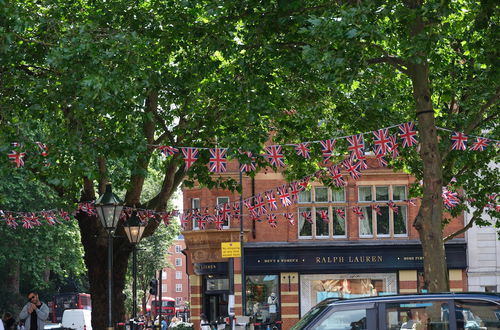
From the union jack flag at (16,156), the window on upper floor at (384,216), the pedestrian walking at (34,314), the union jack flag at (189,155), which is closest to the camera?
the union jack flag at (16,156)

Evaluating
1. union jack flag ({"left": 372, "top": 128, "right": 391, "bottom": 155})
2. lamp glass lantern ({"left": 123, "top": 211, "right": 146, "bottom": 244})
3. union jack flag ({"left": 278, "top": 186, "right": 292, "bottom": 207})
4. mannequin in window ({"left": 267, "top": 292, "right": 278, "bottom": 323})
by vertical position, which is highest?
union jack flag ({"left": 372, "top": 128, "right": 391, "bottom": 155})

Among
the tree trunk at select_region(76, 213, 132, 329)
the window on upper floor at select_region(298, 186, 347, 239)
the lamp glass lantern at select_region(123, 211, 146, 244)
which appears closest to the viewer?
the lamp glass lantern at select_region(123, 211, 146, 244)

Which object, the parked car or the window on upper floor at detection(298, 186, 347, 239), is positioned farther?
the window on upper floor at detection(298, 186, 347, 239)

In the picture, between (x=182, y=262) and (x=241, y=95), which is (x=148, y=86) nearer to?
(x=241, y=95)

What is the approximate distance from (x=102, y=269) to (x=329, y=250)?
1682 centimetres

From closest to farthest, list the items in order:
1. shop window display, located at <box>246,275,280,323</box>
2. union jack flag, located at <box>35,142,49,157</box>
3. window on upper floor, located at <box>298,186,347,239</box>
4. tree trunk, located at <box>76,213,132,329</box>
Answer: union jack flag, located at <box>35,142,49,157</box>
tree trunk, located at <box>76,213,132,329</box>
shop window display, located at <box>246,275,280,323</box>
window on upper floor, located at <box>298,186,347,239</box>

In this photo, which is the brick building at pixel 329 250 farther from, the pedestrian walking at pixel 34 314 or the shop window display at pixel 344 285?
the pedestrian walking at pixel 34 314

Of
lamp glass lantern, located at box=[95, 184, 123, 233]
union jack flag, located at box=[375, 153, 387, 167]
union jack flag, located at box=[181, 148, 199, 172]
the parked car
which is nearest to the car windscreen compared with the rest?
the parked car

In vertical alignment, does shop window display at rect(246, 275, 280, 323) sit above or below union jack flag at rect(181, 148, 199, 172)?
below

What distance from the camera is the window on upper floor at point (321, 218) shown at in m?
37.7

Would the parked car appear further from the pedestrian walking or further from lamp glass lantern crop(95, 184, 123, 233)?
the pedestrian walking

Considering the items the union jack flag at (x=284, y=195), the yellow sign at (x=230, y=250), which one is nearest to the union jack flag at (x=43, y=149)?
the union jack flag at (x=284, y=195)

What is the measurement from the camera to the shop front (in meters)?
37.0

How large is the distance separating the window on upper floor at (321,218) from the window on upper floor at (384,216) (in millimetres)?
851
